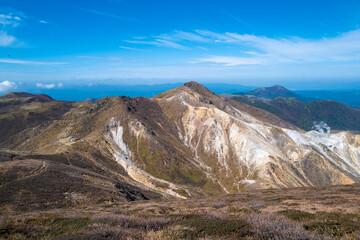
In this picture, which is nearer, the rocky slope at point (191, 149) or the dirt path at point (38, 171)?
the dirt path at point (38, 171)

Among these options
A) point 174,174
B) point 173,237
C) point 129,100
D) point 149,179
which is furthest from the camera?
point 129,100

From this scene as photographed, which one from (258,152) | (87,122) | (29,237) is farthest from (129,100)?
(29,237)

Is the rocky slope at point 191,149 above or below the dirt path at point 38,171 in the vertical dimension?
below

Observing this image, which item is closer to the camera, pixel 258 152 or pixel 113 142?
pixel 258 152

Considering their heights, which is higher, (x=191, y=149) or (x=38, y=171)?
(x=38, y=171)

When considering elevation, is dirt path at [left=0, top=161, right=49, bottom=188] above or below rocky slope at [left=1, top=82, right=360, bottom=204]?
above

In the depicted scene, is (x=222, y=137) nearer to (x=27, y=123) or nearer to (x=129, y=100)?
(x=129, y=100)

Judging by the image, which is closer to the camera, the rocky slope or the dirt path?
the dirt path

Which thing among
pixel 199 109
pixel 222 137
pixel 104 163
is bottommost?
pixel 104 163
